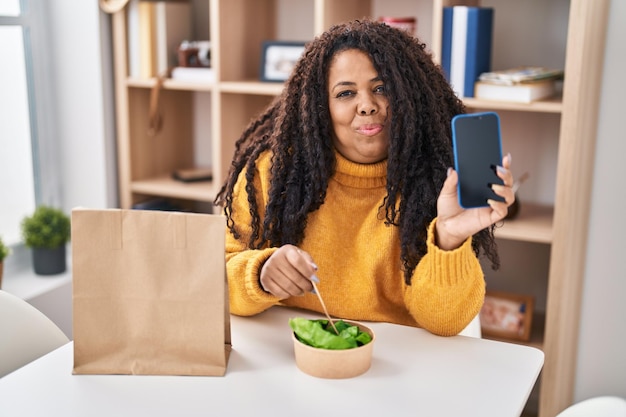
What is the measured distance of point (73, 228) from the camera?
43.4 inches

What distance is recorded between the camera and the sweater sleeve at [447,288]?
4.18 feet

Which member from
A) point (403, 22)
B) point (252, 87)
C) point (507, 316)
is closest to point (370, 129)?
point (403, 22)

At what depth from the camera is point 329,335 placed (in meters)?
1.14

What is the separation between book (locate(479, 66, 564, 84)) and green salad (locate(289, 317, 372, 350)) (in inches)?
45.6

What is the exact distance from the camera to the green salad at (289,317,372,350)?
3.72 feet

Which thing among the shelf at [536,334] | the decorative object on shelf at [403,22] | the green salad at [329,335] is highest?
the decorative object on shelf at [403,22]

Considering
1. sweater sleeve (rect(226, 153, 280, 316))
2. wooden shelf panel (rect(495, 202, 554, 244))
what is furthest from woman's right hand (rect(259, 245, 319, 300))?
wooden shelf panel (rect(495, 202, 554, 244))

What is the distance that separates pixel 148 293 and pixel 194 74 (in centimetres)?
154

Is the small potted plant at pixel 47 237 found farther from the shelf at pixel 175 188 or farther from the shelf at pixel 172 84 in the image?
the shelf at pixel 172 84

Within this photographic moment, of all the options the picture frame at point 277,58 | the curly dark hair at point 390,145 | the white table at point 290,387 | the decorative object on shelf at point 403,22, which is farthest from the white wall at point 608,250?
the white table at point 290,387

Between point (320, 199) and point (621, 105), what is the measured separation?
43.8 inches

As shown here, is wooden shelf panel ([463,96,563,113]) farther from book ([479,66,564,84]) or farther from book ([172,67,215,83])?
book ([172,67,215,83])

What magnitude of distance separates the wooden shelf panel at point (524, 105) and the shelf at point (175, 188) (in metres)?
0.94

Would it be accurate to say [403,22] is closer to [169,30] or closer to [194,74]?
[194,74]
